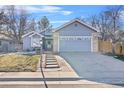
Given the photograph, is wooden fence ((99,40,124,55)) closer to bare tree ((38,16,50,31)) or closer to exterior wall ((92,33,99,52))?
exterior wall ((92,33,99,52))

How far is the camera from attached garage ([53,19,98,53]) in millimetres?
11697

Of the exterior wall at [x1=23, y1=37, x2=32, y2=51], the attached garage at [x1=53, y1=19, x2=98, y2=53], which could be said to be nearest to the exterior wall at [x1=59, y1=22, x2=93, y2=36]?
the attached garage at [x1=53, y1=19, x2=98, y2=53]

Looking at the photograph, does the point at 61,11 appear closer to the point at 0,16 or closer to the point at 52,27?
the point at 52,27

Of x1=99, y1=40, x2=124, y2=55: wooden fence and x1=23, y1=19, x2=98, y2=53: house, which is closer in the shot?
x1=23, y1=19, x2=98, y2=53: house

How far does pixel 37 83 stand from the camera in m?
11.5

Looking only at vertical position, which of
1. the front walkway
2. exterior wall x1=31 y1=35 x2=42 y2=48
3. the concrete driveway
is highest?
exterior wall x1=31 y1=35 x2=42 y2=48

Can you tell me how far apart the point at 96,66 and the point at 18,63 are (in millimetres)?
2072

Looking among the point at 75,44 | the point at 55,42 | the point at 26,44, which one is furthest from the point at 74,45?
the point at 26,44

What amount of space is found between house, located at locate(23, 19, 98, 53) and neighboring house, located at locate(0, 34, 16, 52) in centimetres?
32

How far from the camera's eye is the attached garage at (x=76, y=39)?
11697 mm

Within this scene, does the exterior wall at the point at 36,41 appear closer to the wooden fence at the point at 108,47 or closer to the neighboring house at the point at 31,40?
the neighboring house at the point at 31,40

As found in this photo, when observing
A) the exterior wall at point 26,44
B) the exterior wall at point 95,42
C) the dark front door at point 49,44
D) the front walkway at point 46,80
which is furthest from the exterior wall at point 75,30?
the front walkway at point 46,80

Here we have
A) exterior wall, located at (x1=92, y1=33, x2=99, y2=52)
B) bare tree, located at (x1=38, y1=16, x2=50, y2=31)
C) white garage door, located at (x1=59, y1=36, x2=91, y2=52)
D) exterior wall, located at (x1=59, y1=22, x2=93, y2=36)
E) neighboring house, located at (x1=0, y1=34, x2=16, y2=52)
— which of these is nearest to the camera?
bare tree, located at (x1=38, y1=16, x2=50, y2=31)

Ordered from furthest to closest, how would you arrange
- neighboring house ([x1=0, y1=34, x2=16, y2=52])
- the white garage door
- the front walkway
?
the white garage door, neighboring house ([x1=0, y1=34, x2=16, y2=52]), the front walkway
